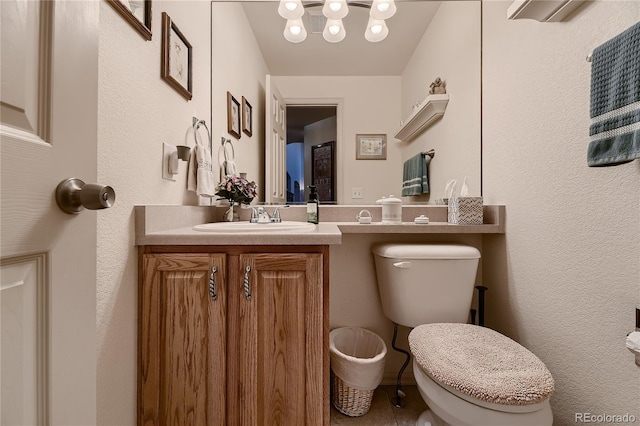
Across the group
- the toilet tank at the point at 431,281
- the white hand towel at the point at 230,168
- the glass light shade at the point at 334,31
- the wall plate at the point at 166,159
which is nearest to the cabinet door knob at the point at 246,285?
the wall plate at the point at 166,159

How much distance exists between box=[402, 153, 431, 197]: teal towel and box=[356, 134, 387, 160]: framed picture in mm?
155

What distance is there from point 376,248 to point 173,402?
103 cm

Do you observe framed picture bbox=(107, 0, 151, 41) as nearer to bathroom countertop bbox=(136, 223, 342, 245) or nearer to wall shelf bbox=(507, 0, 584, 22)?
bathroom countertop bbox=(136, 223, 342, 245)

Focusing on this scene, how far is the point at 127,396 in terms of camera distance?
0.91m

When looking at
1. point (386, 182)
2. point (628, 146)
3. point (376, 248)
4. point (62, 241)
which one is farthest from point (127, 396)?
point (628, 146)

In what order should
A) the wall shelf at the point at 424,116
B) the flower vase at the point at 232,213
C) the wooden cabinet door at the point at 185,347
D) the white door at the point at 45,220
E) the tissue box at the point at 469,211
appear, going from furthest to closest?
the wall shelf at the point at 424,116 < the flower vase at the point at 232,213 < the tissue box at the point at 469,211 < the wooden cabinet door at the point at 185,347 < the white door at the point at 45,220

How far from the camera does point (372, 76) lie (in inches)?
66.0

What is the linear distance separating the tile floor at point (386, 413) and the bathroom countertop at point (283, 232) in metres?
0.85

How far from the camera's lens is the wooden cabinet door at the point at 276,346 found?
37.1 inches

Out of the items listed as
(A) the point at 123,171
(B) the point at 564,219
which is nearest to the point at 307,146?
(A) the point at 123,171

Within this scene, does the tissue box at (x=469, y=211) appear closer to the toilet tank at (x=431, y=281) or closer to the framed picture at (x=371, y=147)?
the toilet tank at (x=431, y=281)

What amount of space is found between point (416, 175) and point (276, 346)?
1189 mm

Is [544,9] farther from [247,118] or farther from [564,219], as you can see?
[247,118]

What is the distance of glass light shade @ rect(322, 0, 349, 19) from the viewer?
5.06ft
